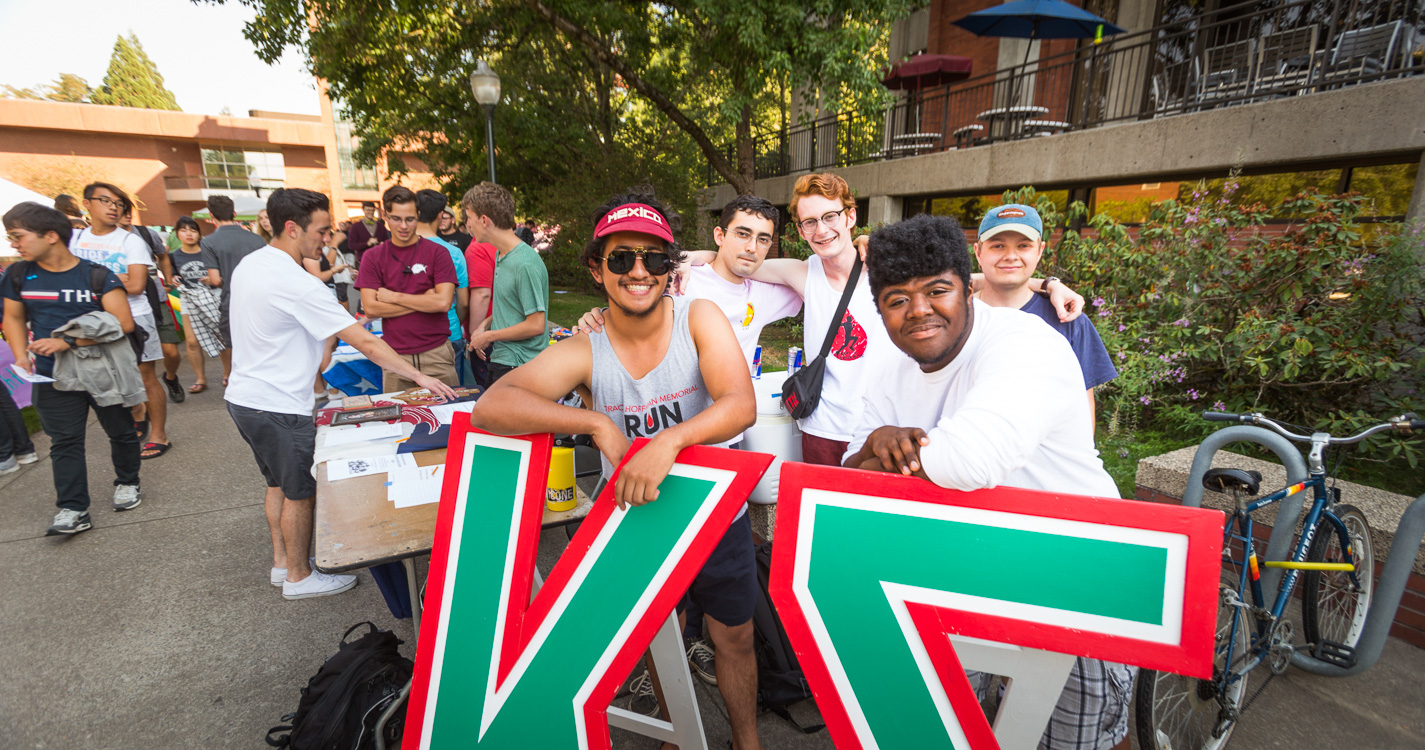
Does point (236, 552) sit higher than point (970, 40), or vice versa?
point (970, 40)

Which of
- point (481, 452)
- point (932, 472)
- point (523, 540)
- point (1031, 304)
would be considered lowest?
point (523, 540)

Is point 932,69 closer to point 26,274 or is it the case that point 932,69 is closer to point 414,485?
point 414,485

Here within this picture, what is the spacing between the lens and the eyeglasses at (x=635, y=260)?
193 cm

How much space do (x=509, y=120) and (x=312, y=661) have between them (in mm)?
14489

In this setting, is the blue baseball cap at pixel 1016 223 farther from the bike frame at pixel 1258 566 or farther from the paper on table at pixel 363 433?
the paper on table at pixel 363 433

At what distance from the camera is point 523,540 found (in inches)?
71.6

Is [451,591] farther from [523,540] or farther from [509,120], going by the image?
[509,120]

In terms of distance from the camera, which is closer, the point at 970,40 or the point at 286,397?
the point at 286,397

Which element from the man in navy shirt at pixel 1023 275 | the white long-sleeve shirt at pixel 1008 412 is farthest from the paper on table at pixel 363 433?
the man in navy shirt at pixel 1023 275

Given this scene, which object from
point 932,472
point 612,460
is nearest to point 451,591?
point 612,460

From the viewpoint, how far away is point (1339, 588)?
9.46 feet

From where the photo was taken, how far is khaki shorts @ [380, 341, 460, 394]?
14.7ft

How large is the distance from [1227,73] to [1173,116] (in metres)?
0.70

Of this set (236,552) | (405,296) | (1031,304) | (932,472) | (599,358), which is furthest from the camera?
(405,296)
